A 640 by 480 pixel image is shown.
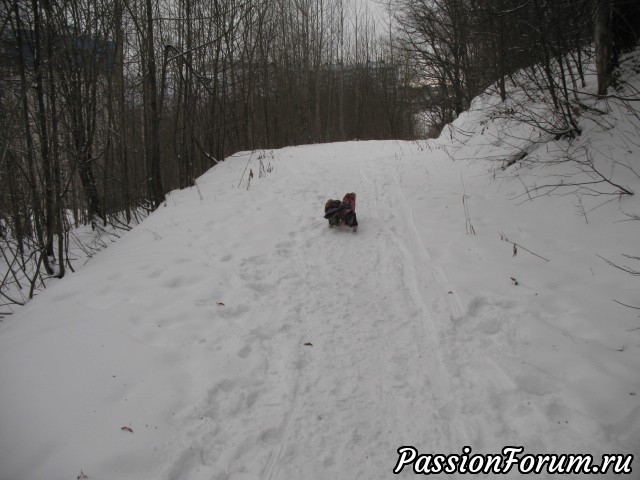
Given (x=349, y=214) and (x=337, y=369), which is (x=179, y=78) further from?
(x=337, y=369)

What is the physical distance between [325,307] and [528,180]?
14.3 feet

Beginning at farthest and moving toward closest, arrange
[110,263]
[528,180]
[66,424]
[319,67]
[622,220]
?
[319,67], [528,180], [110,263], [622,220], [66,424]

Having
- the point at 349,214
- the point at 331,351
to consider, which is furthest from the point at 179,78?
the point at 331,351

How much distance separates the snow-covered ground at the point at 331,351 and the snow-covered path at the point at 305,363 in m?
0.01

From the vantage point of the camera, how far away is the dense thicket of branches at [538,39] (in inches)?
210

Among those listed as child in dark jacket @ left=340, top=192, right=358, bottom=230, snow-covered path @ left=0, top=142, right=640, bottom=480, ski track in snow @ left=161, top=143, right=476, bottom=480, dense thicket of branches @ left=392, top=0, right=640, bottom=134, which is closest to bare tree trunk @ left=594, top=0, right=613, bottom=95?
dense thicket of branches @ left=392, top=0, right=640, bottom=134

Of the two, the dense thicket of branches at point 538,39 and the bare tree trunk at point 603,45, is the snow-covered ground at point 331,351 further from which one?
the dense thicket of branches at point 538,39

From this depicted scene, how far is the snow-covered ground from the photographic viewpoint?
2.23 m

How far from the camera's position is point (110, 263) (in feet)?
15.3

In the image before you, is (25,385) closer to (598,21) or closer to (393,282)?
(393,282)

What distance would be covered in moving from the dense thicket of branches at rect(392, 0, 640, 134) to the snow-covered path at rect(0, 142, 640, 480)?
9.68ft

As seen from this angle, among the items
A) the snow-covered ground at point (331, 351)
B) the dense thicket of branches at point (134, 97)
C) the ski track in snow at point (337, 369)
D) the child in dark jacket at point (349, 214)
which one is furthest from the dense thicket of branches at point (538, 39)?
the dense thicket of branches at point (134, 97)

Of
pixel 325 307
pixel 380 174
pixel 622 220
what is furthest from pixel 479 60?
pixel 325 307

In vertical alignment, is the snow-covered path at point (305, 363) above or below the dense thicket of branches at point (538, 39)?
below
